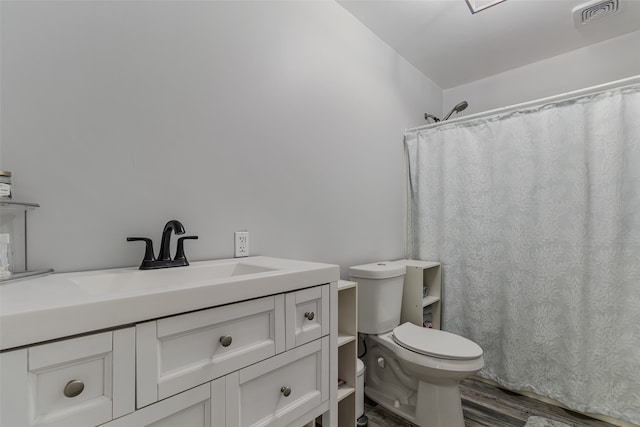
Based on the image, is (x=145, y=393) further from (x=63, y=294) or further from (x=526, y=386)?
(x=526, y=386)

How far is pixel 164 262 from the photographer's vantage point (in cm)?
102

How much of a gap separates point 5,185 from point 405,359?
1704mm

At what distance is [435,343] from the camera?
161cm

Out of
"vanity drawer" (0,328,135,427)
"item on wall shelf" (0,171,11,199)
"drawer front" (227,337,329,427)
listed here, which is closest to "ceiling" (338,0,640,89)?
"item on wall shelf" (0,171,11,199)

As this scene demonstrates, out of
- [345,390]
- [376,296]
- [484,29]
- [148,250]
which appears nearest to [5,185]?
[148,250]

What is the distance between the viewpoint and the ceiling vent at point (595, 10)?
1740 mm

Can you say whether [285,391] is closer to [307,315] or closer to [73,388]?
[307,315]

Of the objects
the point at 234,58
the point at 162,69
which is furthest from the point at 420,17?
the point at 162,69

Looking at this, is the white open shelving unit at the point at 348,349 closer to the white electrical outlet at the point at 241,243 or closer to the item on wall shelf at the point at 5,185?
the white electrical outlet at the point at 241,243

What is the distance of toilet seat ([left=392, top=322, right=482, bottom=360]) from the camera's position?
1483 mm

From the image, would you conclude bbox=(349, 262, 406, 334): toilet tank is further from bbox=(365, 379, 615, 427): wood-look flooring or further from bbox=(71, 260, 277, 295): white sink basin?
bbox=(71, 260, 277, 295): white sink basin

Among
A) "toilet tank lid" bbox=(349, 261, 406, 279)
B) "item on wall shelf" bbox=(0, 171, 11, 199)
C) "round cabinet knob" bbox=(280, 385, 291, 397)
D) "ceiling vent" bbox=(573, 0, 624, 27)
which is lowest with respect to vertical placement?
"round cabinet knob" bbox=(280, 385, 291, 397)

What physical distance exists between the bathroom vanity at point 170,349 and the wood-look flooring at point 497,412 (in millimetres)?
811

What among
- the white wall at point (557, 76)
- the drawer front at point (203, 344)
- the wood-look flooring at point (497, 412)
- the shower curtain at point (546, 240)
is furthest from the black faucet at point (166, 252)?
the white wall at point (557, 76)
